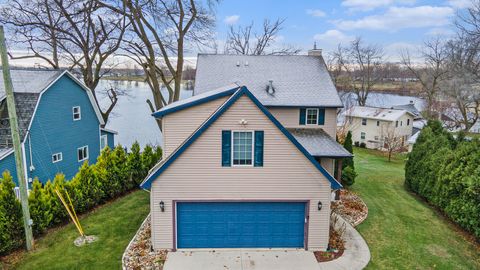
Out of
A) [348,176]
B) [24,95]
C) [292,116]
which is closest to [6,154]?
[24,95]

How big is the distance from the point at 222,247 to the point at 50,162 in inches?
506

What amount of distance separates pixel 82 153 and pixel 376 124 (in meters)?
34.9

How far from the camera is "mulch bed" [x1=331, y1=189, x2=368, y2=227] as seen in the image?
45.9ft

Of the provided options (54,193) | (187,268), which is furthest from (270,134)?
(54,193)

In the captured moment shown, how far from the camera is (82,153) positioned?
21484mm

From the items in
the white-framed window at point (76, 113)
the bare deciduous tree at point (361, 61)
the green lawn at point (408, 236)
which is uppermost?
the bare deciduous tree at point (361, 61)

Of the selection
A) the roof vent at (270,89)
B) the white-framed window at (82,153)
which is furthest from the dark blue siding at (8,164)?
the roof vent at (270,89)

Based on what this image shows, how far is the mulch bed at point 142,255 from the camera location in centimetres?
1030

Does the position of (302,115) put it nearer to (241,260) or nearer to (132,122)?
(241,260)

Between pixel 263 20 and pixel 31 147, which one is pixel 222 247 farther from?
pixel 263 20

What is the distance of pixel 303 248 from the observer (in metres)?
11.5

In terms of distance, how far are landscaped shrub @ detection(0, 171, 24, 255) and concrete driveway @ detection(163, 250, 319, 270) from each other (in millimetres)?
5504

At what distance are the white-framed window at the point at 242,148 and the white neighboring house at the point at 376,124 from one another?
33139 millimetres

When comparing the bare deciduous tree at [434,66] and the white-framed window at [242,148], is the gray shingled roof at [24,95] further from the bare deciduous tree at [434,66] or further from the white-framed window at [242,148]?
the bare deciduous tree at [434,66]
